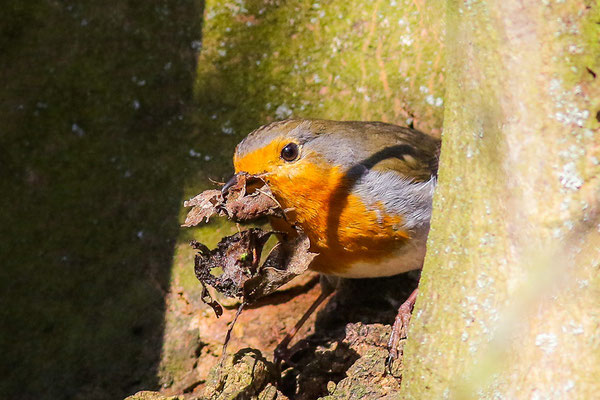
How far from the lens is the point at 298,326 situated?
134 inches

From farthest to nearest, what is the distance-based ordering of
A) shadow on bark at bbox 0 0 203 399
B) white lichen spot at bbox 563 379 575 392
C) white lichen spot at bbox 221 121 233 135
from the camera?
white lichen spot at bbox 221 121 233 135
shadow on bark at bbox 0 0 203 399
white lichen spot at bbox 563 379 575 392

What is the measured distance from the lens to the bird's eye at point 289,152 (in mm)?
2854

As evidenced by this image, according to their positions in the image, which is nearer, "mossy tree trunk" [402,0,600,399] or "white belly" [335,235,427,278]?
"mossy tree trunk" [402,0,600,399]

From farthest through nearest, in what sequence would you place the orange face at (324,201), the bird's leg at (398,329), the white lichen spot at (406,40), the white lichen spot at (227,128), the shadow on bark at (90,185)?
the white lichen spot at (227,128), the white lichen spot at (406,40), the shadow on bark at (90,185), the orange face at (324,201), the bird's leg at (398,329)

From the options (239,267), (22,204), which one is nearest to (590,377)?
(239,267)

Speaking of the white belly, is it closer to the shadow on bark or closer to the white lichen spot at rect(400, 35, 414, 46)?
the shadow on bark

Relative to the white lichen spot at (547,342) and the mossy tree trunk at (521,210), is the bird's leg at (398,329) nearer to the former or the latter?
the mossy tree trunk at (521,210)

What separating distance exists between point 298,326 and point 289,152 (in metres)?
1.03

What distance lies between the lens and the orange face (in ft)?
9.31

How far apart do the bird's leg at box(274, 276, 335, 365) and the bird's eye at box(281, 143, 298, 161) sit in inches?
35.1

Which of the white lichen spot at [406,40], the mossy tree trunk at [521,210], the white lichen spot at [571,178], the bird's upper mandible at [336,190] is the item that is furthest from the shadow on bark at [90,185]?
the white lichen spot at [571,178]

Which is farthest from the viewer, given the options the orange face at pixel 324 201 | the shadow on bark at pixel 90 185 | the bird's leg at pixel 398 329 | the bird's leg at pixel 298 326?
the shadow on bark at pixel 90 185

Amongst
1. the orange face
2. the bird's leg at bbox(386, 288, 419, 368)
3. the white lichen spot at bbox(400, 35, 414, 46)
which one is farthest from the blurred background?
the bird's leg at bbox(386, 288, 419, 368)

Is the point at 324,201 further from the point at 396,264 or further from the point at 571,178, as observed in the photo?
the point at 571,178
